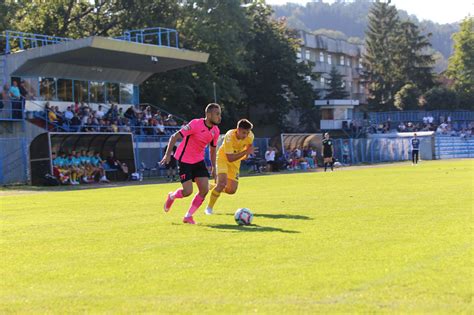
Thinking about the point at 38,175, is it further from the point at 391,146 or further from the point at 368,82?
the point at 368,82

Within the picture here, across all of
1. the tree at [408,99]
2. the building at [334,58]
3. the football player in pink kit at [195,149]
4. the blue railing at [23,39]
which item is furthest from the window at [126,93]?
the building at [334,58]

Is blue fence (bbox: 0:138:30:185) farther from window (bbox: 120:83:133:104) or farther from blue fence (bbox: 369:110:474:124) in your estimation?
blue fence (bbox: 369:110:474:124)

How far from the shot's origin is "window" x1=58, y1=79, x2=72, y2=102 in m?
41.8

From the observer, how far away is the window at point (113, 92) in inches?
1780

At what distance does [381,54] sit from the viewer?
3991 inches

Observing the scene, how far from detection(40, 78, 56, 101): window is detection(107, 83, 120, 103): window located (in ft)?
14.6

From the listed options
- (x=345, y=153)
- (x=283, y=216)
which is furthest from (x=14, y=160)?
(x=345, y=153)

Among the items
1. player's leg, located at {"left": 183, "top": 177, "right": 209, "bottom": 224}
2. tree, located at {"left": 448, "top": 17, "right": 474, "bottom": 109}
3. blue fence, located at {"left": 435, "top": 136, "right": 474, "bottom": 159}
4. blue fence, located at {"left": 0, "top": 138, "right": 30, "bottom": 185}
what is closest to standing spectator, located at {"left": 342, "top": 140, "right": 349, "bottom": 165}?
blue fence, located at {"left": 435, "top": 136, "right": 474, "bottom": 159}

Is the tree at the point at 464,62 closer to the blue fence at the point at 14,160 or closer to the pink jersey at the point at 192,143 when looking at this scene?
the blue fence at the point at 14,160

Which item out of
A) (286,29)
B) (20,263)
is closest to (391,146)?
(286,29)

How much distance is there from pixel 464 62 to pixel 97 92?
62.8 metres

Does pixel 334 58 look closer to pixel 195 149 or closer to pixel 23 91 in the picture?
pixel 23 91

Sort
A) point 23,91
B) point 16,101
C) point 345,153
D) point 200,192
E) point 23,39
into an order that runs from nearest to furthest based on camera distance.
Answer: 1. point 200,192
2. point 16,101
3. point 23,91
4. point 23,39
5. point 345,153

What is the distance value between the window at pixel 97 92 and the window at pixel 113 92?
54 centimetres
